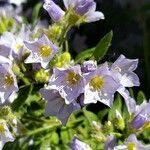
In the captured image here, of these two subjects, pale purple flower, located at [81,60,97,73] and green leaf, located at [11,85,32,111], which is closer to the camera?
pale purple flower, located at [81,60,97,73]

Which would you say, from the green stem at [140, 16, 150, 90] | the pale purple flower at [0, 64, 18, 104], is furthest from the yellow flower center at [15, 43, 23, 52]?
the green stem at [140, 16, 150, 90]

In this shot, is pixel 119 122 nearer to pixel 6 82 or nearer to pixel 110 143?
pixel 110 143

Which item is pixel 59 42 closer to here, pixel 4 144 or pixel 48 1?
pixel 48 1

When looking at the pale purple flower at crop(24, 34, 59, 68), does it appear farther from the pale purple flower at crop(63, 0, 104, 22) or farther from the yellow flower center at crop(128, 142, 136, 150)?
the yellow flower center at crop(128, 142, 136, 150)

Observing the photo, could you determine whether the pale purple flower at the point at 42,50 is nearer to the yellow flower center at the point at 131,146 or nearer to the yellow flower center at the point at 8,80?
the yellow flower center at the point at 8,80

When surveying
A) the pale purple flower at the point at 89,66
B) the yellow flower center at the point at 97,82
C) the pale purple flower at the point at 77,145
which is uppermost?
the pale purple flower at the point at 89,66

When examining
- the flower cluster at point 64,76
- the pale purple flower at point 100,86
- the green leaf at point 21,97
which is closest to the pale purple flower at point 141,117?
the flower cluster at point 64,76

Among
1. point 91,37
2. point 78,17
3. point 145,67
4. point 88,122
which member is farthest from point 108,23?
point 78,17
